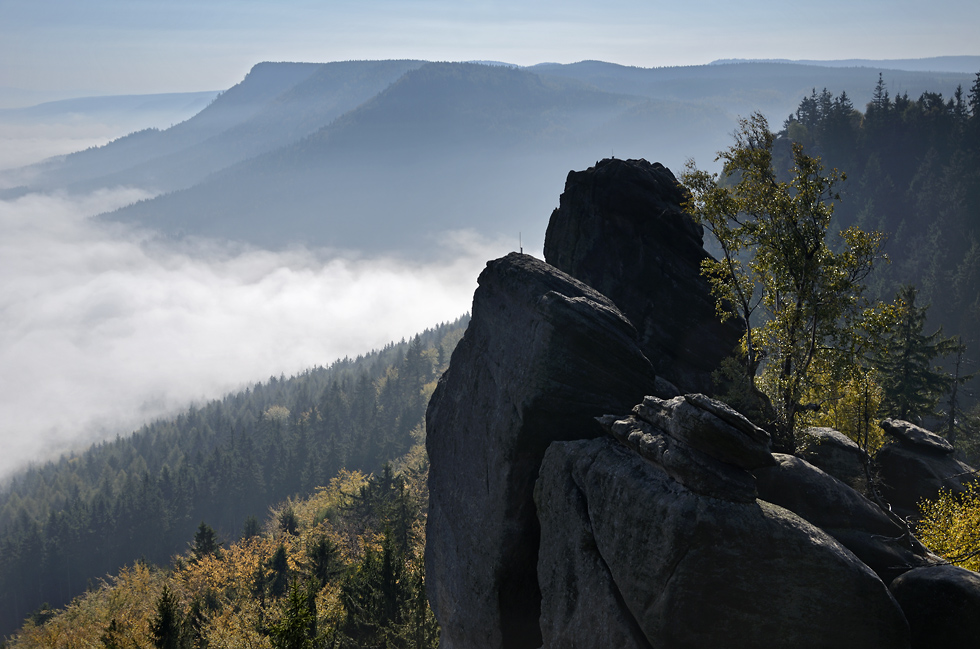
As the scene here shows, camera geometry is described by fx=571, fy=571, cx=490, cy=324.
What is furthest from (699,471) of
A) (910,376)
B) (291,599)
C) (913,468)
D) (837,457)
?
(910,376)

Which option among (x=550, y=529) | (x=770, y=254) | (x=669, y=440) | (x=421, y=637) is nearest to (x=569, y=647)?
(x=550, y=529)

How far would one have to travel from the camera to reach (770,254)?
86.4 ft

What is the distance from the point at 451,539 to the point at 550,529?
7.80m

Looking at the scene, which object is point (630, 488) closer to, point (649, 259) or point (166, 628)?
point (649, 259)

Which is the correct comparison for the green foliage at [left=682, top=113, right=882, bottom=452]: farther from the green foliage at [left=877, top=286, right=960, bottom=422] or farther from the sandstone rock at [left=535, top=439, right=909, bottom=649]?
the green foliage at [left=877, top=286, right=960, bottom=422]

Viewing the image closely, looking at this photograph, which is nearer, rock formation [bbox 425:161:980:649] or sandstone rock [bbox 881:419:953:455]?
rock formation [bbox 425:161:980:649]

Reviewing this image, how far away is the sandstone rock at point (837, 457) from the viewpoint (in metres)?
26.7

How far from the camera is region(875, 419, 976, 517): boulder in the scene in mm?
27797

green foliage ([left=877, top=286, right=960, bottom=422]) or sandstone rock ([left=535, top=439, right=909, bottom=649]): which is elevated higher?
sandstone rock ([left=535, top=439, right=909, bottom=649])

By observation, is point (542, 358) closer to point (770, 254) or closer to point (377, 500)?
point (770, 254)

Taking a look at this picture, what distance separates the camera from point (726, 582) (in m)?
16.5

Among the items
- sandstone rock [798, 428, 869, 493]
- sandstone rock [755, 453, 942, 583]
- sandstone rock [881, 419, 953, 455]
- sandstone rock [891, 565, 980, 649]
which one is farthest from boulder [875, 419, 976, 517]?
sandstone rock [891, 565, 980, 649]

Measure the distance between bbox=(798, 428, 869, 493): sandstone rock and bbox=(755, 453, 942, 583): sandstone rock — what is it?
6.10 m

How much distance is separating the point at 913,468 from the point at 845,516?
12.3 metres
